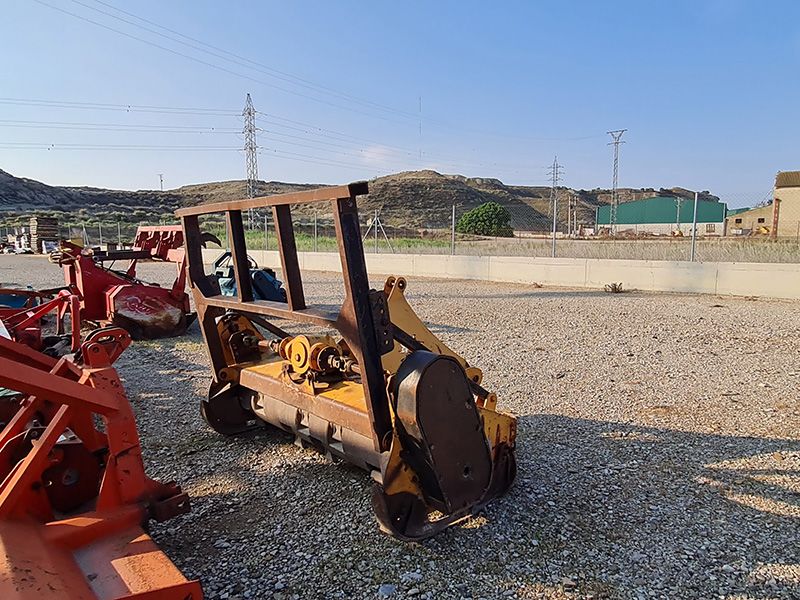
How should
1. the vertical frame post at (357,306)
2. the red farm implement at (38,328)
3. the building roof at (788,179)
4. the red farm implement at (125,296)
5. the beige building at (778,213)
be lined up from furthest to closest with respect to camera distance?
the building roof at (788,179)
the beige building at (778,213)
the red farm implement at (125,296)
the red farm implement at (38,328)
the vertical frame post at (357,306)

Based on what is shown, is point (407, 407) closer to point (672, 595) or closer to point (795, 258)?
point (672, 595)

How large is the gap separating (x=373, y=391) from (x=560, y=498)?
1.43 meters

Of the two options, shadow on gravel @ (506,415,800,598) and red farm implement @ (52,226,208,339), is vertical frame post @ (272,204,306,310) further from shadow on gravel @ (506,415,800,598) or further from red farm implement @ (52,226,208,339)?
red farm implement @ (52,226,208,339)

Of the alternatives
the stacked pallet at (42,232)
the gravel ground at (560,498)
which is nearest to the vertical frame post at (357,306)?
the gravel ground at (560,498)

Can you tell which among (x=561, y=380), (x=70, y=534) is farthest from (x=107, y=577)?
(x=561, y=380)

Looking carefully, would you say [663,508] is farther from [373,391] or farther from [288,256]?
[288,256]

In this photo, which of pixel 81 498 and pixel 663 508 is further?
pixel 663 508

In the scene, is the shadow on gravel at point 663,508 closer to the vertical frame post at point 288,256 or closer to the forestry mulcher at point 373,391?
the forestry mulcher at point 373,391

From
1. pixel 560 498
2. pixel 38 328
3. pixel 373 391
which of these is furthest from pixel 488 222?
pixel 373 391

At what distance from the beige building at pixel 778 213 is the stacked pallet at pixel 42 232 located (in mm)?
37769

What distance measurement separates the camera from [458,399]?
273 centimetres

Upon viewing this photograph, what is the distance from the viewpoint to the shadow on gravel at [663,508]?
2648 mm

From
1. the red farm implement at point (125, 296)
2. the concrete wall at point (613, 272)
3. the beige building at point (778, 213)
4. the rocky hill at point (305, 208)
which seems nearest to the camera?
the red farm implement at point (125, 296)

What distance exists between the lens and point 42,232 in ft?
113
